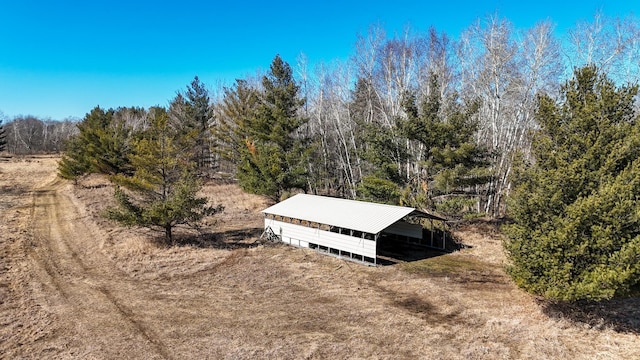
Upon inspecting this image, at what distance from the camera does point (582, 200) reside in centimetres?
968

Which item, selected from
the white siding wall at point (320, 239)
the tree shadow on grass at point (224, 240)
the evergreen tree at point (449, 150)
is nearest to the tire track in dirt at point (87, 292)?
the tree shadow on grass at point (224, 240)

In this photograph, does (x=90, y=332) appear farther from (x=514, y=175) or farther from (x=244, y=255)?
(x=514, y=175)

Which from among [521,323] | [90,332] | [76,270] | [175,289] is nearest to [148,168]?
[76,270]

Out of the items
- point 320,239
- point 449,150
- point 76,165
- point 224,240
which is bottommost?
point 224,240

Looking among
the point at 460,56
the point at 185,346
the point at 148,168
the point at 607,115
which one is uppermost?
the point at 460,56

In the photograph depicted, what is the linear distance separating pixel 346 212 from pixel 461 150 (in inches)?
268

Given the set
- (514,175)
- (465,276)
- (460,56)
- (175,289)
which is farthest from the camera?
(460,56)

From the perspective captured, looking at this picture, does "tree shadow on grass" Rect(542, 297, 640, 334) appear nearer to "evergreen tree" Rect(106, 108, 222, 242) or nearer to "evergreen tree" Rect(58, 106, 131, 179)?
"evergreen tree" Rect(106, 108, 222, 242)

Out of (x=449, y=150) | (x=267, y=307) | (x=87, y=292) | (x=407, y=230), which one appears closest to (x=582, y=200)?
(x=267, y=307)

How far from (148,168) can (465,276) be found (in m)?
15.6

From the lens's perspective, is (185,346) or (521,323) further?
(521,323)

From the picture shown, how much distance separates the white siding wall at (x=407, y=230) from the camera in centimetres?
1967

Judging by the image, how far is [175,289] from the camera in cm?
1362

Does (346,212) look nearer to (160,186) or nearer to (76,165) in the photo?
(160,186)
